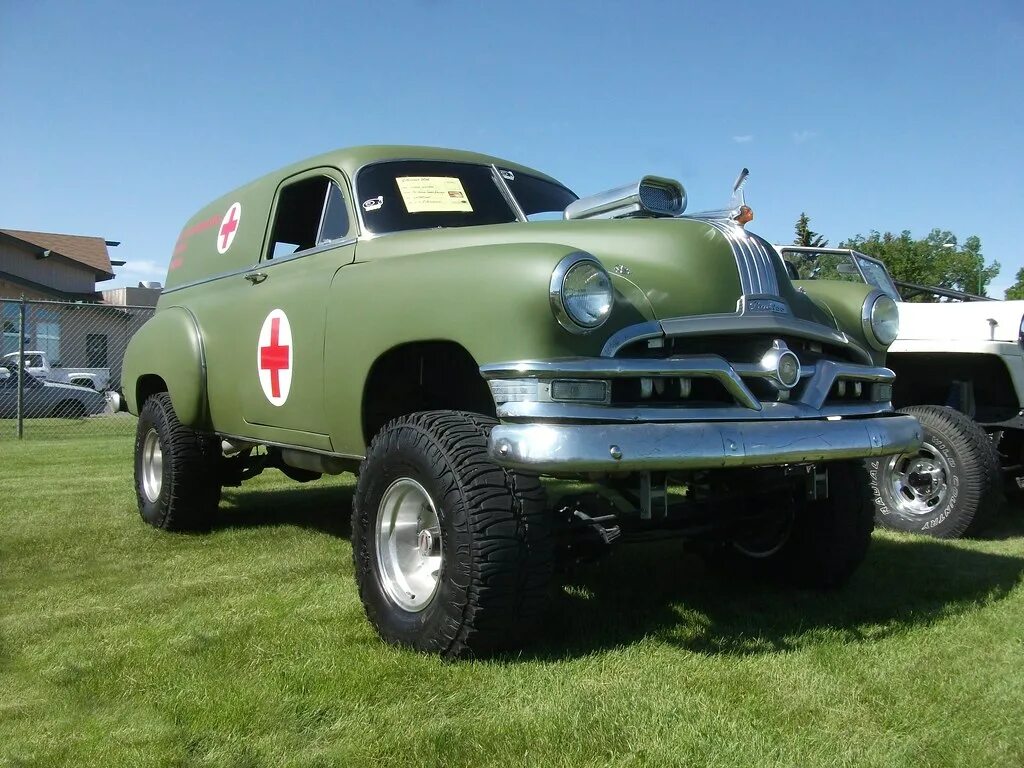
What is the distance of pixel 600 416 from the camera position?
2.67 m

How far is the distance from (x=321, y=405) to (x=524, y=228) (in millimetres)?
1100

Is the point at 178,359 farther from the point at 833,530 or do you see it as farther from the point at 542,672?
the point at 833,530

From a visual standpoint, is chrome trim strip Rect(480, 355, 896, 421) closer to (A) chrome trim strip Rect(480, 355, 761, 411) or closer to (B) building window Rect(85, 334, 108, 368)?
(A) chrome trim strip Rect(480, 355, 761, 411)

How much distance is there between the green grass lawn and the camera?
7.55 ft

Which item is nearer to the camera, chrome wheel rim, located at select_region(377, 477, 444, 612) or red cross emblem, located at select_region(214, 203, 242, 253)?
chrome wheel rim, located at select_region(377, 477, 444, 612)

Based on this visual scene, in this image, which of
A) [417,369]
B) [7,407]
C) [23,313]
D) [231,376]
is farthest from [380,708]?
[7,407]

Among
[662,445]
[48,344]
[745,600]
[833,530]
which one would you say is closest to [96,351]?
[48,344]

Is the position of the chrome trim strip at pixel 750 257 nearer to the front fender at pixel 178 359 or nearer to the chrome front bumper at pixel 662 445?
the chrome front bumper at pixel 662 445

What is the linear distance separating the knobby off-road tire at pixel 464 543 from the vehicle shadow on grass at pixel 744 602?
262 mm

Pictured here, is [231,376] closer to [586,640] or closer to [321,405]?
[321,405]

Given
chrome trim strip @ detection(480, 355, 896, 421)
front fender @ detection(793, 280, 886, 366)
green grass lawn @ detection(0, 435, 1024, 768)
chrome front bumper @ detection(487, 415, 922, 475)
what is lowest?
green grass lawn @ detection(0, 435, 1024, 768)

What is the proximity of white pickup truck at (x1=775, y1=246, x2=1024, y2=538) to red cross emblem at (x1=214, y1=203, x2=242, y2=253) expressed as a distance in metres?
3.02

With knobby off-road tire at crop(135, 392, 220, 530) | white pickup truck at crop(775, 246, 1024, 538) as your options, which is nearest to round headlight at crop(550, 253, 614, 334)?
white pickup truck at crop(775, 246, 1024, 538)

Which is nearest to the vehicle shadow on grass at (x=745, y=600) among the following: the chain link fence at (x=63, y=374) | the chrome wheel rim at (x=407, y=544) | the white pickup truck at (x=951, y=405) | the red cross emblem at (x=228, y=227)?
the white pickup truck at (x=951, y=405)
